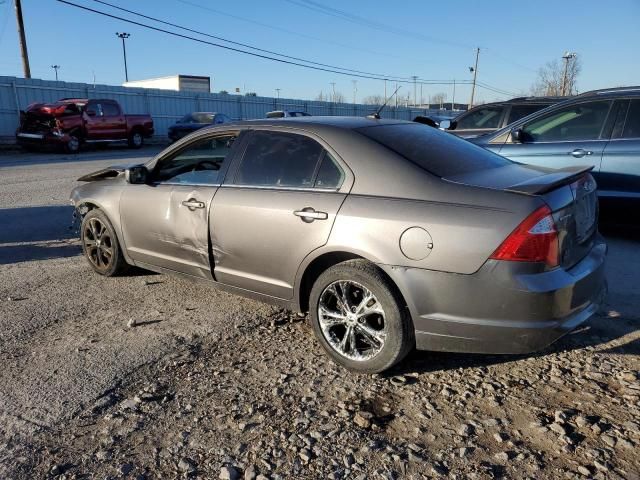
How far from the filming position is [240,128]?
4.18 meters

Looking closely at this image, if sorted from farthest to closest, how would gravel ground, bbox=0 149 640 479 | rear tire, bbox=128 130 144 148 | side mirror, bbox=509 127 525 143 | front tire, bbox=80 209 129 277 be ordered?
rear tire, bbox=128 130 144 148 → side mirror, bbox=509 127 525 143 → front tire, bbox=80 209 129 277 → gravel ground, bbox=0 149 640 479

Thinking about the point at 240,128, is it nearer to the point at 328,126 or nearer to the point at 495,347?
the point at 328,126

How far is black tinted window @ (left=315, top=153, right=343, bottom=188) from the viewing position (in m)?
3.48

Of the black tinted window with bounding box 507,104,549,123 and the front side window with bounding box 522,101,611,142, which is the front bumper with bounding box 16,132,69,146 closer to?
the black tinted window with bounding box 507,104,549,123

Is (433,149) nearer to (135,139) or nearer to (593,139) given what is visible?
(593,139)

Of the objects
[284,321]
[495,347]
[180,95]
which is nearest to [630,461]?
[495,347]

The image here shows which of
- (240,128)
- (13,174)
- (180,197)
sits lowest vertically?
(13,174)

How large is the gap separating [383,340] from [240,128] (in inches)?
81.1

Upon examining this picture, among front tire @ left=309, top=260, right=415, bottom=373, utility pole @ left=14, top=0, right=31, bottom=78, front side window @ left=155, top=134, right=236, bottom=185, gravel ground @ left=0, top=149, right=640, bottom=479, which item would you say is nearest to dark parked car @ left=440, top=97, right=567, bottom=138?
front side window @ left=155, top=134, right=236, bottom=185

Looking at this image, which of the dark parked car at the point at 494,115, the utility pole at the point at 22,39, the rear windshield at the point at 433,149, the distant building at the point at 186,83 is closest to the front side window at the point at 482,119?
the dark parked car at the point at 494,115

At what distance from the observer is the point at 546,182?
3.08 m

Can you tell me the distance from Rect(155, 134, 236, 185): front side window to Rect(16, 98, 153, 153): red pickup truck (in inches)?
658

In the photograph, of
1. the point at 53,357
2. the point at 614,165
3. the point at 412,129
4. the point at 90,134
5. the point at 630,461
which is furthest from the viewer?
the point at 90,134

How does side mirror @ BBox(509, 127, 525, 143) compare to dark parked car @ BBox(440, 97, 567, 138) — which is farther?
dark parked car @ BBox(440, 97, 567, 138)
